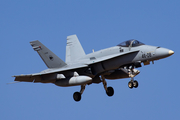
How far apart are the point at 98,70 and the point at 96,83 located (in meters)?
1.80

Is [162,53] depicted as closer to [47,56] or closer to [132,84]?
[132,84]

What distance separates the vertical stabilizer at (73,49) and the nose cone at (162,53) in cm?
736

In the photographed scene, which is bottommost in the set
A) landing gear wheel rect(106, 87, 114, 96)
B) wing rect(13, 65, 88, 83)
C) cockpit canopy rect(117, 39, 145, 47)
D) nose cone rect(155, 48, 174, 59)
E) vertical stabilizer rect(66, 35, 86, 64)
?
landing gear wheel rect(106, 87, 114, 96)

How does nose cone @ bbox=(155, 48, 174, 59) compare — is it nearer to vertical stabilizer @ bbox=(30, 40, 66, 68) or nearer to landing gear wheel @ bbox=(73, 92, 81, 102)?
landing gear wheel @ bbox=(73, 92, 81, 102)

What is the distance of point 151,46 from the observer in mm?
20781

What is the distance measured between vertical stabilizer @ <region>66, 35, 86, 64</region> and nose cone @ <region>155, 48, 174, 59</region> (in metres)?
7.36

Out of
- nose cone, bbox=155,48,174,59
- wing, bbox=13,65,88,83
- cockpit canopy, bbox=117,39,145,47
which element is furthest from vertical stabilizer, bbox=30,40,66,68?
nose cone, bbox=155,48,174,59

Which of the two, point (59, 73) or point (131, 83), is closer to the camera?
point (131, 83)

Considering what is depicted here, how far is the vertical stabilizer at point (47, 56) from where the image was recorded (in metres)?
23.6

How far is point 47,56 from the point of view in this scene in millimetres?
23703

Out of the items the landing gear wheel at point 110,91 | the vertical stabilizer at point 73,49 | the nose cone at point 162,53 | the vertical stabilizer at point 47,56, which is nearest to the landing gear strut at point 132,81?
the nose cone at point 162,53

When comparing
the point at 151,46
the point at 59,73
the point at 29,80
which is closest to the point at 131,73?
the point at 151,46

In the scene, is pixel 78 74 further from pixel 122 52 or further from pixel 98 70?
pixel 122 52

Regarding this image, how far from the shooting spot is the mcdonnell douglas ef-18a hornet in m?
20.8
